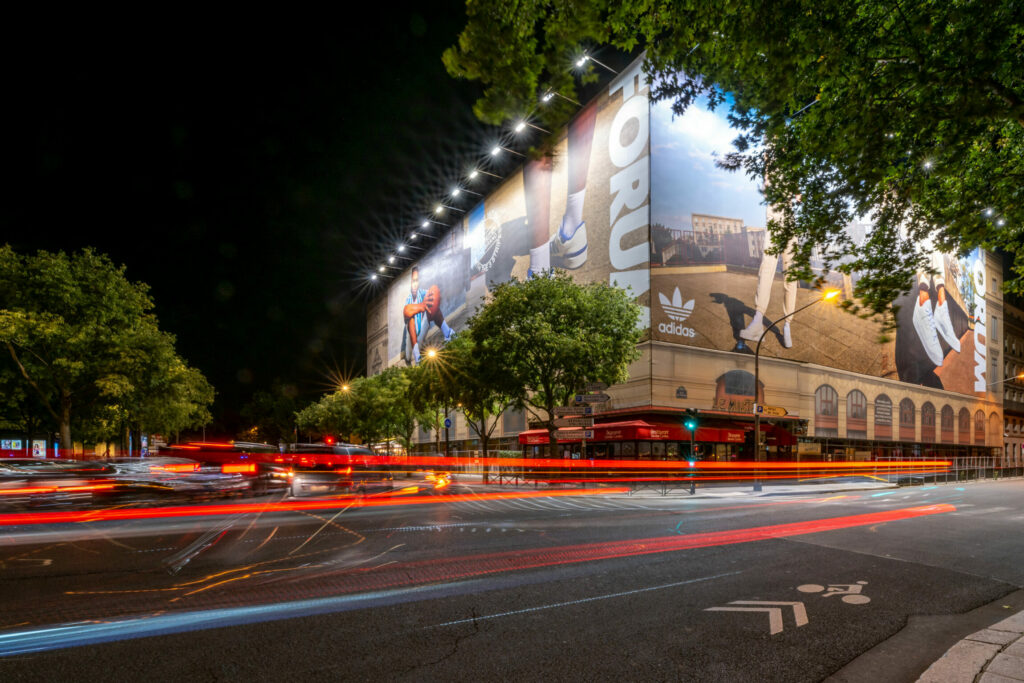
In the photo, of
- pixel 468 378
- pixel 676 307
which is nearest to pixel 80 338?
pixel 468 378

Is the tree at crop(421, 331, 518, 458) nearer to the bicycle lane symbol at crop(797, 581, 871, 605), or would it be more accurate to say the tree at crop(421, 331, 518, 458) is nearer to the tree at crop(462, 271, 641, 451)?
the tree at crop(462, 271, 641, 451)

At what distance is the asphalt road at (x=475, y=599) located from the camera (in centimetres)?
436

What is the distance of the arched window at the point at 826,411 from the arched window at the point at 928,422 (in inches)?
636

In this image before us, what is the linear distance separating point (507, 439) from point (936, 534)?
44.7 m

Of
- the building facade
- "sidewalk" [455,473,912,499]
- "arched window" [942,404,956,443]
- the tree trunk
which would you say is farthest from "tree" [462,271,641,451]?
the building facade

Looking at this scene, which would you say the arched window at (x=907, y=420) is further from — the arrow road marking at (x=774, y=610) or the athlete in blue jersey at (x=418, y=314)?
the arrow road marking at (x=774, y=610)

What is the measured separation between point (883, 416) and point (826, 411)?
10.0 meters

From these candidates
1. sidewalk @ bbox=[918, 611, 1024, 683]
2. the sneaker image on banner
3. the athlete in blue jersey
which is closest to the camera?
sidewalk @ bbox=[918, 611, 1024, 683]

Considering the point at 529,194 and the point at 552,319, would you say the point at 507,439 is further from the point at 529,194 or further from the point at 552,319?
the point at 552,319

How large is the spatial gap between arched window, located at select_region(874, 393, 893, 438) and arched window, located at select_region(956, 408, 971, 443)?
15.7 meters

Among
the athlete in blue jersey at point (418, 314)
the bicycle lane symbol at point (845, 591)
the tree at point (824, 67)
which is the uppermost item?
the athlete in blue jersey at point (418, 314)

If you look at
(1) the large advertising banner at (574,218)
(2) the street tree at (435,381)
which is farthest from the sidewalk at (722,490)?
(1) the large advertising banner at (574,218)

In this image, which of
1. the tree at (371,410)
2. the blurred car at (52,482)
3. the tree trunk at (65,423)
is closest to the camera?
the blurred car at (52,482)

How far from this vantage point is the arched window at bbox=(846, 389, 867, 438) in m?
46.4
